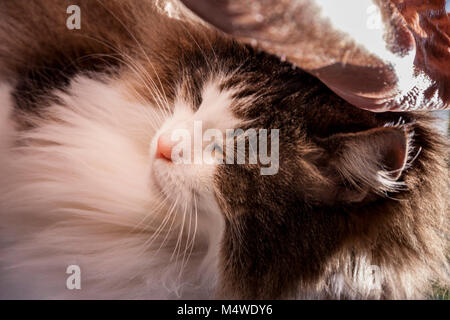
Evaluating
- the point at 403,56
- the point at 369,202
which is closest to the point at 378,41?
the point at 403,56

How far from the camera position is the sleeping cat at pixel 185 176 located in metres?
0.65

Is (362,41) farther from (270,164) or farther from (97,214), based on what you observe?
(97,214)

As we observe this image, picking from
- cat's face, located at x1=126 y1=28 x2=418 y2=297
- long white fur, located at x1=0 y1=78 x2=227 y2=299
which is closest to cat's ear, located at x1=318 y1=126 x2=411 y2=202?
cat's face, located at x1=126 y1=28 x2=418 y2=297

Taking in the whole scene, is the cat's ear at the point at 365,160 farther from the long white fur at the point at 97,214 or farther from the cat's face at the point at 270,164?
the long white fur at the point at 97,214

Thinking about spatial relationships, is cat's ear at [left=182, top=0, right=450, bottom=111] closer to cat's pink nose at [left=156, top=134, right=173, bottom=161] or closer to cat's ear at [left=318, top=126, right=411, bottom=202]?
cat's ear at [left=318, top=126, right=411, bottom=202]

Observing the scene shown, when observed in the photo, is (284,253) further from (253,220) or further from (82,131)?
(82,131)

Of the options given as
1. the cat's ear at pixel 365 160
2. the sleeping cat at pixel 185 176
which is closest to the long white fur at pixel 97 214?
the sleeping cat at pixel 185 176

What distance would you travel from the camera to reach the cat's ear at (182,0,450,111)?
0.49 metres

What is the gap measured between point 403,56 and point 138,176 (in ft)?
1.53

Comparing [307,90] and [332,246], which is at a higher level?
[307,90]

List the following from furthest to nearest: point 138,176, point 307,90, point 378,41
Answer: point 138,176
point 307,90
point 378,41

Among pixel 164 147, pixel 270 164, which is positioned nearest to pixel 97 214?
pixel 164 147
